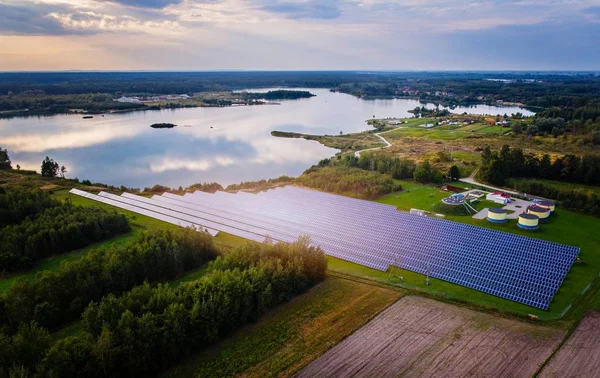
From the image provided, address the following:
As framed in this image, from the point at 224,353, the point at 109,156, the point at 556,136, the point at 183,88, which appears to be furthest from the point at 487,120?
the point at 183,88

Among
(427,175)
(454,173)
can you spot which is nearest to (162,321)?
(427,175)

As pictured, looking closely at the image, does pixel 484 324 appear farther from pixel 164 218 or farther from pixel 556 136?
pixel 556 136

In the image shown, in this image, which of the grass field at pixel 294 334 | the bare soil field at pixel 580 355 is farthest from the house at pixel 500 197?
the grass field at pixel 294 334

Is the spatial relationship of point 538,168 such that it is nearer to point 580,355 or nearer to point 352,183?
point 352,183

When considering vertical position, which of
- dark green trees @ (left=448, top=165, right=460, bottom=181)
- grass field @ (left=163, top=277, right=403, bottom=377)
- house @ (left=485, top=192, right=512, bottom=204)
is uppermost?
dark green trees @ (left=448, top=165, right=460, bottom=181)

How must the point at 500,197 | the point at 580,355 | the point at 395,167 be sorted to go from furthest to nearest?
the point at 395,167 → the point at 500,197 → the point at 580,355

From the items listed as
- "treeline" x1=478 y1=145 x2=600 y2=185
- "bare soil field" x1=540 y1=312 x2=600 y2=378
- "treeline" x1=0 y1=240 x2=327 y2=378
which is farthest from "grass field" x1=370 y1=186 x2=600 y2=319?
"treeline" x1=478 y1=145 x2=600 y2=185

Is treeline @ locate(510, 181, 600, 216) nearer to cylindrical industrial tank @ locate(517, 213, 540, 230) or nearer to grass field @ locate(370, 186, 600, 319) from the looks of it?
grass field @ locate(370, 186, 600, 319)
